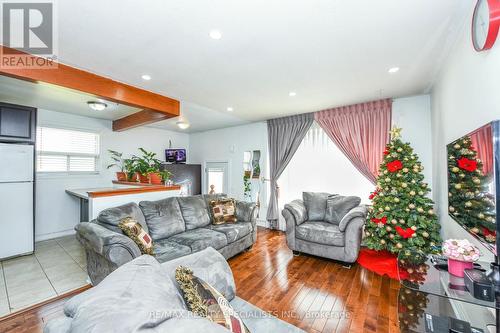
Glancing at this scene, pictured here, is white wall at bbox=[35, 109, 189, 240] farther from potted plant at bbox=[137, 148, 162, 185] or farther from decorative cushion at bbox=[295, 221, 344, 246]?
decorative cushion at bbox=[295, 221, 344, 246]

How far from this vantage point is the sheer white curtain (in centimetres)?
388

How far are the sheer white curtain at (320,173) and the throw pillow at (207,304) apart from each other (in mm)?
3483

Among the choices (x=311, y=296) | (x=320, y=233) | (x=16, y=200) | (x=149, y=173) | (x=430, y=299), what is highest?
(x=149, y=173)

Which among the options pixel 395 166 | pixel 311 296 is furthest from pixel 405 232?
pixel 311 296

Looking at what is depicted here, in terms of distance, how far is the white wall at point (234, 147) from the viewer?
197 inches

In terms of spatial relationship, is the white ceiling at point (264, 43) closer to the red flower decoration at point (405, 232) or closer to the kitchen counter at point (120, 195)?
the kitchen counter at point (120, 195)

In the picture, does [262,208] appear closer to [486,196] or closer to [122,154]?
[122,154]

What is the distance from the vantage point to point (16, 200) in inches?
125

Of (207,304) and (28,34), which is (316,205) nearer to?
(207,304)

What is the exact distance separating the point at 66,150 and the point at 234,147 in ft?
11.4

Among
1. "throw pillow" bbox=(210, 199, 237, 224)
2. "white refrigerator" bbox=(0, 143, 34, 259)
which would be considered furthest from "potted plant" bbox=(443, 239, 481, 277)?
"white refrigerator" bbox=(0, 143, 34, 259)

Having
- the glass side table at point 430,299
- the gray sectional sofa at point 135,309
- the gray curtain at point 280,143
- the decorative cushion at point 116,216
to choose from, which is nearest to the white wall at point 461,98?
the glass side table at point 430,299

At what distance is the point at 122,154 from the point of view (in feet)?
16.3

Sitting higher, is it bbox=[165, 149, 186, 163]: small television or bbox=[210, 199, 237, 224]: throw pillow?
bbox=[165, 149, 186, 163]: small television
